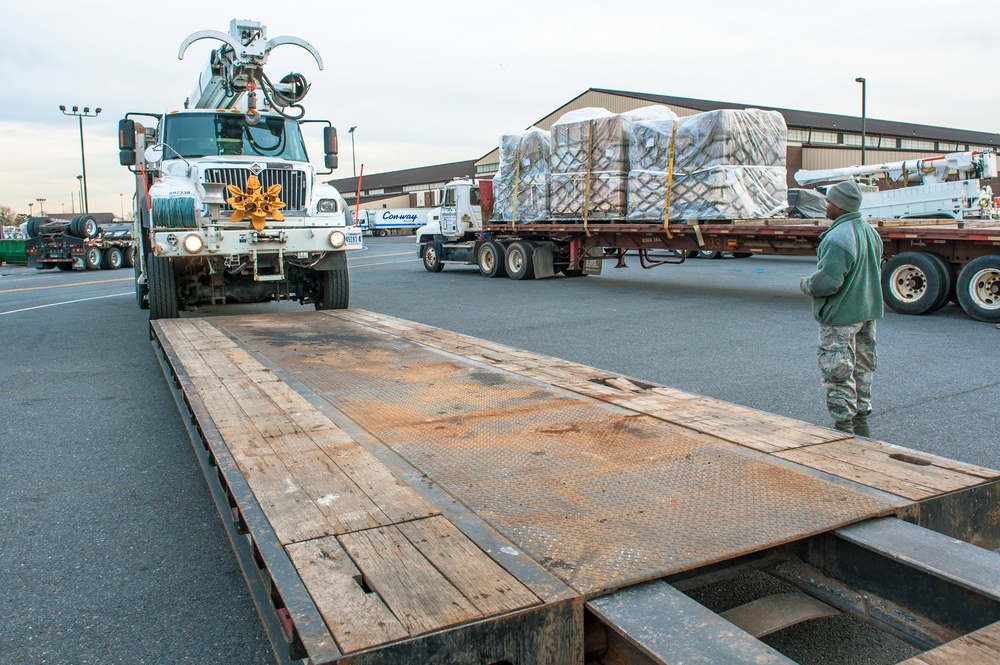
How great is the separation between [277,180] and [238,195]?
74cm

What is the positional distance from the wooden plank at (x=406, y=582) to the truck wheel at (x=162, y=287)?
7547mm

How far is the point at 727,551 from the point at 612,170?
14.1 m

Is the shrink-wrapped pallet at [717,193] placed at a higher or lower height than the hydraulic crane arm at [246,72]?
lower

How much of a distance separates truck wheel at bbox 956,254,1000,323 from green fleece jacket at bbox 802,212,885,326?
275 inches

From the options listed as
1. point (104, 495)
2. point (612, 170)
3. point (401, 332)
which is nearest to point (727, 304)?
point (612, 170)

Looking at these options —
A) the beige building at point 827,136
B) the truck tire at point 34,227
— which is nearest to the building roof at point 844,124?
the beige building at point 827,136

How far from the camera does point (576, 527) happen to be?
2.80 m

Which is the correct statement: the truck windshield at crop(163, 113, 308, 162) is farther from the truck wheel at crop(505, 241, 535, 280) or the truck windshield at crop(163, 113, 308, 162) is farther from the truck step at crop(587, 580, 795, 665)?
the truck wheel at crop(505, 241, 535, 280)

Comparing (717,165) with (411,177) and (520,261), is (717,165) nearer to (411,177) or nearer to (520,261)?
(520,261)

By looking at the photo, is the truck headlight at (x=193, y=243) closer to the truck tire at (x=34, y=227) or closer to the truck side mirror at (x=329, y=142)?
the truck side mirror at (x=329, y=142)

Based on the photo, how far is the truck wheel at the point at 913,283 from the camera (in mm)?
11188

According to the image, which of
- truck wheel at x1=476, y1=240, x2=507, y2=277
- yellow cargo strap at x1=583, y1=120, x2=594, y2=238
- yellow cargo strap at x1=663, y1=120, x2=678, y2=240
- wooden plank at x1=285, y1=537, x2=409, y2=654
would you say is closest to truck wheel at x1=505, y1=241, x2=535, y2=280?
truck wheel at x1=476, y1=240, x2=507, y2=277

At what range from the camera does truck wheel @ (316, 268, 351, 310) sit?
1027cm

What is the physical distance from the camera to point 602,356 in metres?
8.59
